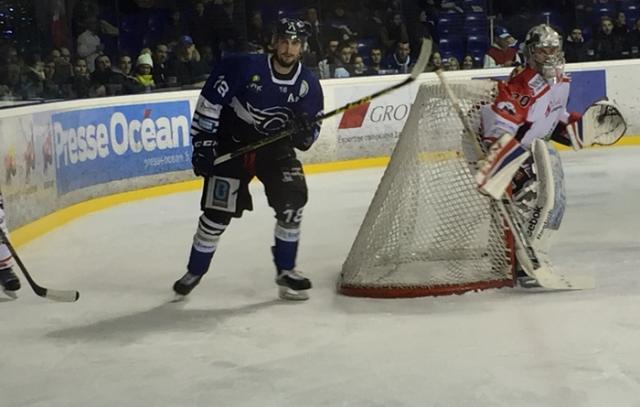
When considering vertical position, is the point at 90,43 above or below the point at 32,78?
above

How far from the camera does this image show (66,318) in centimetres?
366

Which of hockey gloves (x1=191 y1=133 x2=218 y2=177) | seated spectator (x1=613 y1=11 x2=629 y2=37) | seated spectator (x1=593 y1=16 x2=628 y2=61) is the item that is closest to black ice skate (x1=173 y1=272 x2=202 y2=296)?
hockey gloves (x1=191 y1=133 x2=218 y2=177)

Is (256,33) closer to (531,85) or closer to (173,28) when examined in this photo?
(173,28)

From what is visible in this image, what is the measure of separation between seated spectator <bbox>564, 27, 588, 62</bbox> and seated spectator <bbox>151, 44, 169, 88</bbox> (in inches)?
136

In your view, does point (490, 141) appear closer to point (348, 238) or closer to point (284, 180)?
point (284, 180)

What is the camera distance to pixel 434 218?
3939 mm

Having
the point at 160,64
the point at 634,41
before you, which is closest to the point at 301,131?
the point at 160,64

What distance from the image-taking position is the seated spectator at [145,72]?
7305 mm

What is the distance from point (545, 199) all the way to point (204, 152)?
1.20 meters

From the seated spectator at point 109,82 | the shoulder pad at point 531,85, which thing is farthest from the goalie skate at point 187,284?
the seated spectator at point 109,82

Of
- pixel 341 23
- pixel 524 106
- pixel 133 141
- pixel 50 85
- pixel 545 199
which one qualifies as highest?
pixel 341 23

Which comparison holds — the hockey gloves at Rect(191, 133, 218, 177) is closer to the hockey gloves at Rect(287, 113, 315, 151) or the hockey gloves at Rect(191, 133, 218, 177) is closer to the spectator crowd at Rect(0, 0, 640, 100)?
the hockey gloves at Rect(287, 113, 315, 151)

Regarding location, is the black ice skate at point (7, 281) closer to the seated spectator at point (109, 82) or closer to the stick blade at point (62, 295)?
the stick blade at point (62, 295)

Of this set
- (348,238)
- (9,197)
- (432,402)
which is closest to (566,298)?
(432,402)
